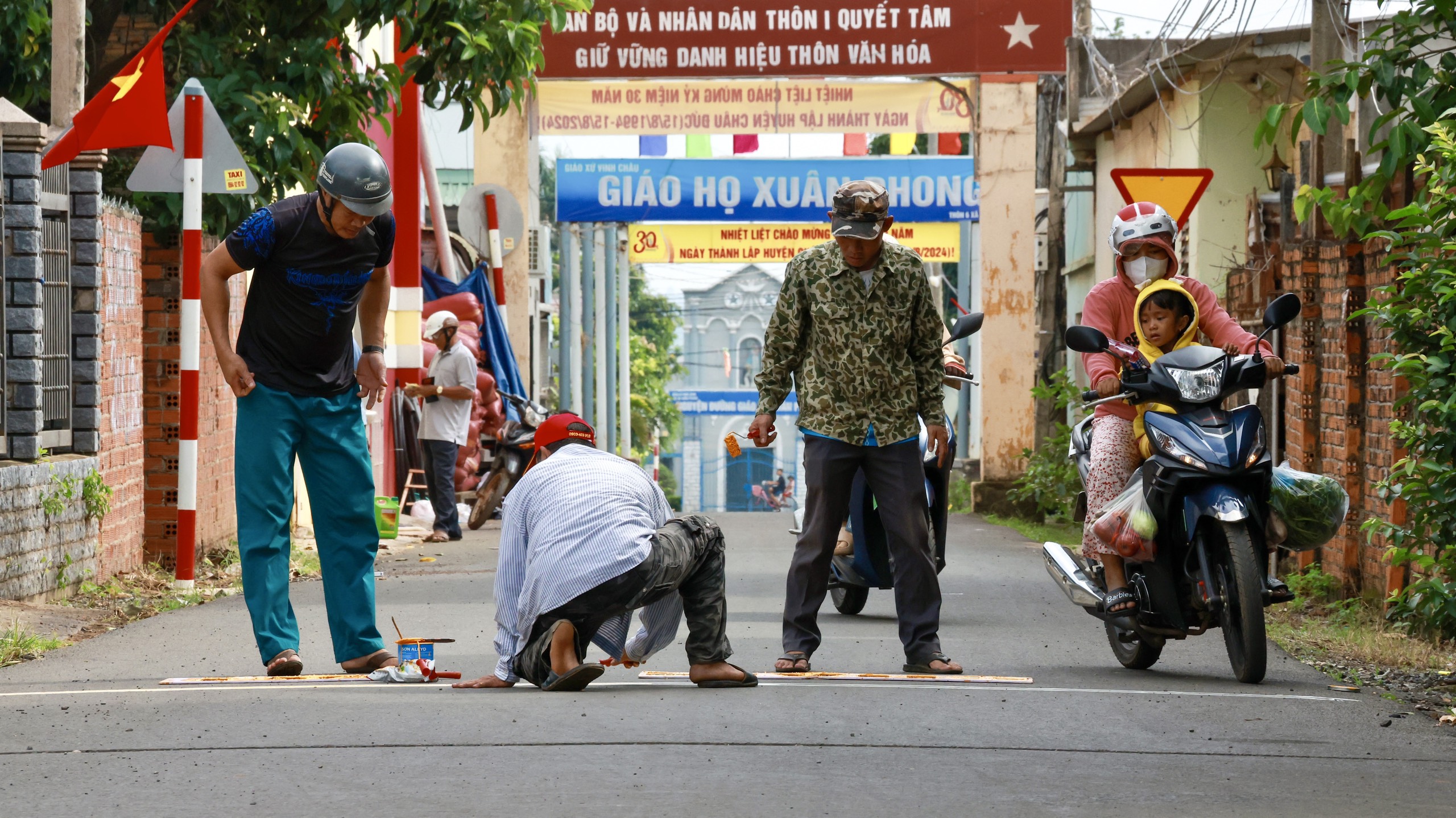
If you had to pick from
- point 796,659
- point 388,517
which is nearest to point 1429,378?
point 796,659

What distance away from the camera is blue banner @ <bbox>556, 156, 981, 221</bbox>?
73.6ft

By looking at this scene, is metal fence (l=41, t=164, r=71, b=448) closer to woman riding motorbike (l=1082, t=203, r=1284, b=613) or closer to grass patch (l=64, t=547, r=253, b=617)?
grass patch (l=64, t=547, r=253, b=617)

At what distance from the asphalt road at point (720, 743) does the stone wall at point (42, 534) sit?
3.88 feet

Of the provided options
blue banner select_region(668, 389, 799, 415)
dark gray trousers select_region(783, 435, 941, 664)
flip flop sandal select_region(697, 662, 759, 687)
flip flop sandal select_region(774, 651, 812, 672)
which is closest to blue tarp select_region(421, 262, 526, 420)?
dark gray trousers select_region(783, 435, 941, 664)


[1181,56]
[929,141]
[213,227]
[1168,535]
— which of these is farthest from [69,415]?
[929,141]

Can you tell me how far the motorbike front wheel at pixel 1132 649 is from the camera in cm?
733

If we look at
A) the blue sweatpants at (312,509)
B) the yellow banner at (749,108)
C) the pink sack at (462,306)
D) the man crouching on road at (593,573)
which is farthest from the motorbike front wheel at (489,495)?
the man crouching on road at (593,573)

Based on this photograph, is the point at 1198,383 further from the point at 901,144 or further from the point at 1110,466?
the point at 901,144

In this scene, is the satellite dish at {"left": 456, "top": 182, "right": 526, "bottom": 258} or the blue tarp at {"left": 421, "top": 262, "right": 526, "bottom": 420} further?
the blue tarp at {"left": 421, "top": 262, "right": 526, "bottom": 420}

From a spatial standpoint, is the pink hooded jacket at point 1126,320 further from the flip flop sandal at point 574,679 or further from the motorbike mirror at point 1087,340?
the flip flop sandal at point 574,679

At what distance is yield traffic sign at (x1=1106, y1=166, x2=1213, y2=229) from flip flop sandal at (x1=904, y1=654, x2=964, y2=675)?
4.85 meters

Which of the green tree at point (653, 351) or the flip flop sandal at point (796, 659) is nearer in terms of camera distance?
the flip flop sandal at point (796, 659)

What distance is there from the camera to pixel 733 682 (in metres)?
6.61

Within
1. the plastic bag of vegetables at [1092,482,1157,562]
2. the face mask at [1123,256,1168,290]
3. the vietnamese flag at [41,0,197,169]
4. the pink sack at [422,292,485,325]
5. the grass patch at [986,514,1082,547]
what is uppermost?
the vietnamese flag at [41,0,197,169]
